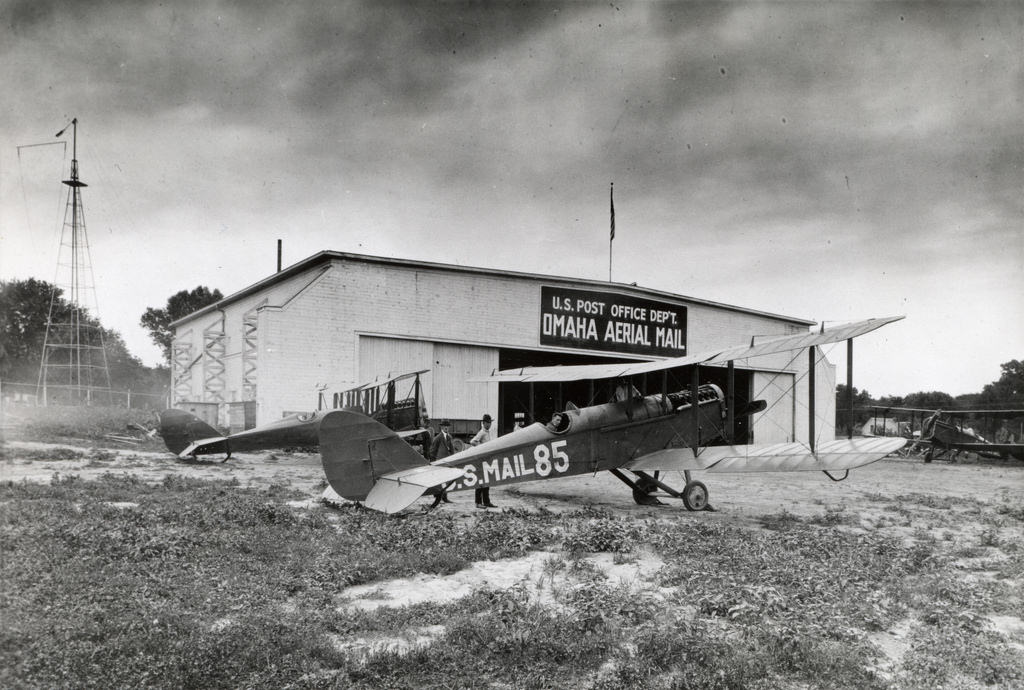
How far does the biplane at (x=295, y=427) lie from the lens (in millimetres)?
16047

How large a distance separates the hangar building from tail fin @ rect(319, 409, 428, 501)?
9.25m

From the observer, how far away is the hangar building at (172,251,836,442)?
2086cm

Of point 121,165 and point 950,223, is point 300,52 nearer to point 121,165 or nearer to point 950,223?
point 121,165

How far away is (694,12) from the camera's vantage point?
22.4ft

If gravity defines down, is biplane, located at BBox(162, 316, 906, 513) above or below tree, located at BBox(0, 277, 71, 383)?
below

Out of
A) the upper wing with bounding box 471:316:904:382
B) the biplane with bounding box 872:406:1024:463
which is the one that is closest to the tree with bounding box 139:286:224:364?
the biplane with bounding box 872:406:1024:463

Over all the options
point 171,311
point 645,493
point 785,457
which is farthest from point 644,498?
point 171,311

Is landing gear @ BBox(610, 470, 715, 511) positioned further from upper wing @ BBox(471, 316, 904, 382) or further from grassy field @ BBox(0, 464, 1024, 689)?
grassy field @ BBox(0, 464, 1024, 689)

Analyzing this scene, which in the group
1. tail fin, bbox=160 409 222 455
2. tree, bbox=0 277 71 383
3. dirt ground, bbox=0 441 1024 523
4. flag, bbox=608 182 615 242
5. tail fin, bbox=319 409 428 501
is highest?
flag, bbox=608 182 615 242

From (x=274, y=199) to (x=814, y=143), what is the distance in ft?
38.5

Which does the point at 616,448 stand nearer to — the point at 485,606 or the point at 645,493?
the point at 645,493

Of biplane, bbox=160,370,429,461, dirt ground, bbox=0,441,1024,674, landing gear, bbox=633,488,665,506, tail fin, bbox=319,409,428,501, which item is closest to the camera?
dirt ground, bbox=0,441,1024,674

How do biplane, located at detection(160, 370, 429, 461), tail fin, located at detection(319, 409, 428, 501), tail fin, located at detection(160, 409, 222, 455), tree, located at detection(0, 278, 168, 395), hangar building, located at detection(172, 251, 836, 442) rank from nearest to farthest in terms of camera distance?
tail fin, located at detection(319, 409, 428, 501)
biplane, located at detection(160, 370, 429, 461)
tail fin, located at detection(160, 409, 222, 455)
hangar building, located at detection(172, 251, 836, 442)
tree, located at detection(0, 278, 168, 395)

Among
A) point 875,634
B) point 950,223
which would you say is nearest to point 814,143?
point 950,223
